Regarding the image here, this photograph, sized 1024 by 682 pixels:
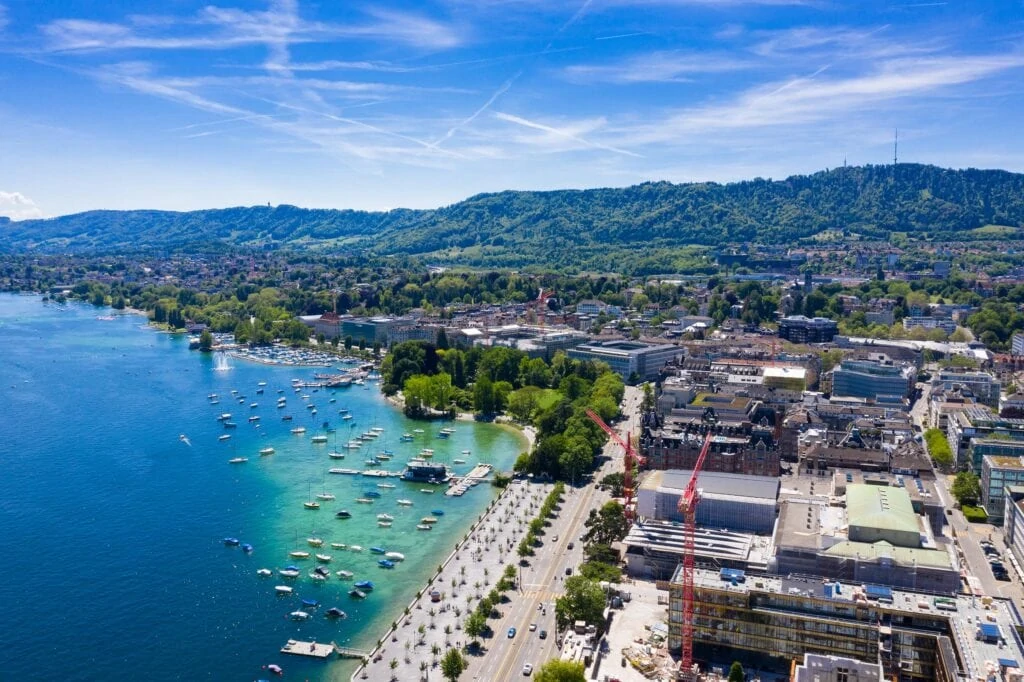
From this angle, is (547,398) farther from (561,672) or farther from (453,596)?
(561,672)

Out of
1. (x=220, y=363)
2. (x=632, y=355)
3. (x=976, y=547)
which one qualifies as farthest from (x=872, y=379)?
(x=220, y=363)

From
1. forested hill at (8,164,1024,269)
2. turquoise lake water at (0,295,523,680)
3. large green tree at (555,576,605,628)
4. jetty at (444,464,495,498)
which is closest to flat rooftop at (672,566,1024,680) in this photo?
large green tree at (555,576,605,628)

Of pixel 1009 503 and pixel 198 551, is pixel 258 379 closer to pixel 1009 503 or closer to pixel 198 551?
pixel 198 551

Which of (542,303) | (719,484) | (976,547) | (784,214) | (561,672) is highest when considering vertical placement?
(784,214)

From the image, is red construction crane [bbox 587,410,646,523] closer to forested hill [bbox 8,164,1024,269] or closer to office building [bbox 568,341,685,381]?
office building [bbox 568,341,685,381]

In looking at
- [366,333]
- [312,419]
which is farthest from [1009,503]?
[366,333]

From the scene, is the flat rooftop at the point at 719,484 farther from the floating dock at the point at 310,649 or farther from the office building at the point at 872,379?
the office building at the point at 872,379
